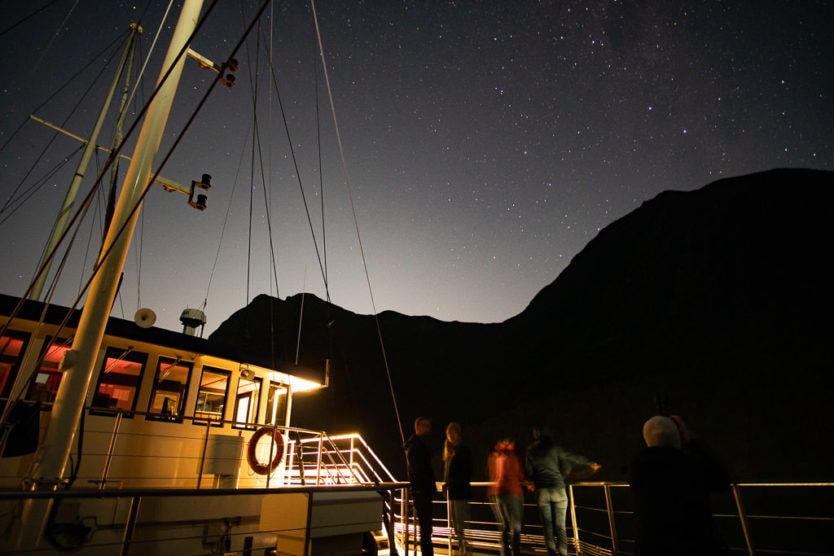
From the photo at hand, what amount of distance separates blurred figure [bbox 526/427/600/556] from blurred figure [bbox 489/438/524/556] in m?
0.21

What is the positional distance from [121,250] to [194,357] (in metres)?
5.25

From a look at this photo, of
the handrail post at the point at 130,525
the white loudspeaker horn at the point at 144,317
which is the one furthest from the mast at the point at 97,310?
the white loudspeaker horn at the point at 144,317

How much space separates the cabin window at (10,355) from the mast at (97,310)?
14.4 feet

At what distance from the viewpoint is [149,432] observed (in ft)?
26.7

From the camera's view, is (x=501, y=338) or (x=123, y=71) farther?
(x=501, y=338)

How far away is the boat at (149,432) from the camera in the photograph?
159 inches

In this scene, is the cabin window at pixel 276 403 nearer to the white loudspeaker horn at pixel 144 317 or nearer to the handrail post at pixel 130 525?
the white loudspeaker horn at pixel 144 317

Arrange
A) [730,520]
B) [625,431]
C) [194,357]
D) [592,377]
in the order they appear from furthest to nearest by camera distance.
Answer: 1. [592,377]
2. [625,431]
3. [730,520]
4. [194,357]

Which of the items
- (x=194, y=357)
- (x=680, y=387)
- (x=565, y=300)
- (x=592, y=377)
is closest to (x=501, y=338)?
(x=565, y=300)

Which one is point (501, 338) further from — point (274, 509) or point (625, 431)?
point (274, 509)

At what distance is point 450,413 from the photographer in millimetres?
77750

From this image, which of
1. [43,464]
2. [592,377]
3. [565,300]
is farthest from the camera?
[565,300]

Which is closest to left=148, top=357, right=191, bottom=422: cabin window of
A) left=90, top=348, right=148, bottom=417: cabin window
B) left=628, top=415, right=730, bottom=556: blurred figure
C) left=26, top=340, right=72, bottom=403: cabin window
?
left=90, top=348, right=148, bottom=417: cabin window

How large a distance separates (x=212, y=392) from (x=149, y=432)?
312 cm
